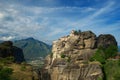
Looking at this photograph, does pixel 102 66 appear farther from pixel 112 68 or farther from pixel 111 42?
pixel 111 42

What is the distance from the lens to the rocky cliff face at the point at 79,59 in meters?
147

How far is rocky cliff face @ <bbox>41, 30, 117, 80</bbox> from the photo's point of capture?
147125 mm

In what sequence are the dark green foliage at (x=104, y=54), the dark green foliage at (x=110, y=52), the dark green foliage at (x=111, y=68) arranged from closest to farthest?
the dark green foliage at (x=111, y=68) < the dark green foliage at (x=104, y=54) < the dark green foliage at (x=110, y=52)

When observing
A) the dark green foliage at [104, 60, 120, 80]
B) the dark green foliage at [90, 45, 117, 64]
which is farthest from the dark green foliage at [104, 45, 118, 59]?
the dark green foliage at [104, 60, 120, 80]

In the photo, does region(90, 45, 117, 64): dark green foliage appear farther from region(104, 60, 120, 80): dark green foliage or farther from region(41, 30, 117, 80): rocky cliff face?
region(104, 60, 120, 80): dark green foliage

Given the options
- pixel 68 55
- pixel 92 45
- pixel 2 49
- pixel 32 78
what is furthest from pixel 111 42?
pixel 32 78

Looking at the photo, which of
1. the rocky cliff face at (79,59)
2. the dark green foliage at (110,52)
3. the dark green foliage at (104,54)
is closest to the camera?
the rocky cliff face at (79,59)

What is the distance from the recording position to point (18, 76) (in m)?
75.0

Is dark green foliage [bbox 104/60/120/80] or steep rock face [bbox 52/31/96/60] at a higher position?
steep rock face [bbox 52/31/96/60]

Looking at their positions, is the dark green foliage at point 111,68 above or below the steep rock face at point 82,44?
below

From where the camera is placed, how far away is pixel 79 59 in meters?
178

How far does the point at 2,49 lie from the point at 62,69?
1970 inches

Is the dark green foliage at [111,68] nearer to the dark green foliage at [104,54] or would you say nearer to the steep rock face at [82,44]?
the dark green foliage at [104,54]

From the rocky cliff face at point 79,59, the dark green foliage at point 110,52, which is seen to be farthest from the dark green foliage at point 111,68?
the dark green foliage at point 110,52
